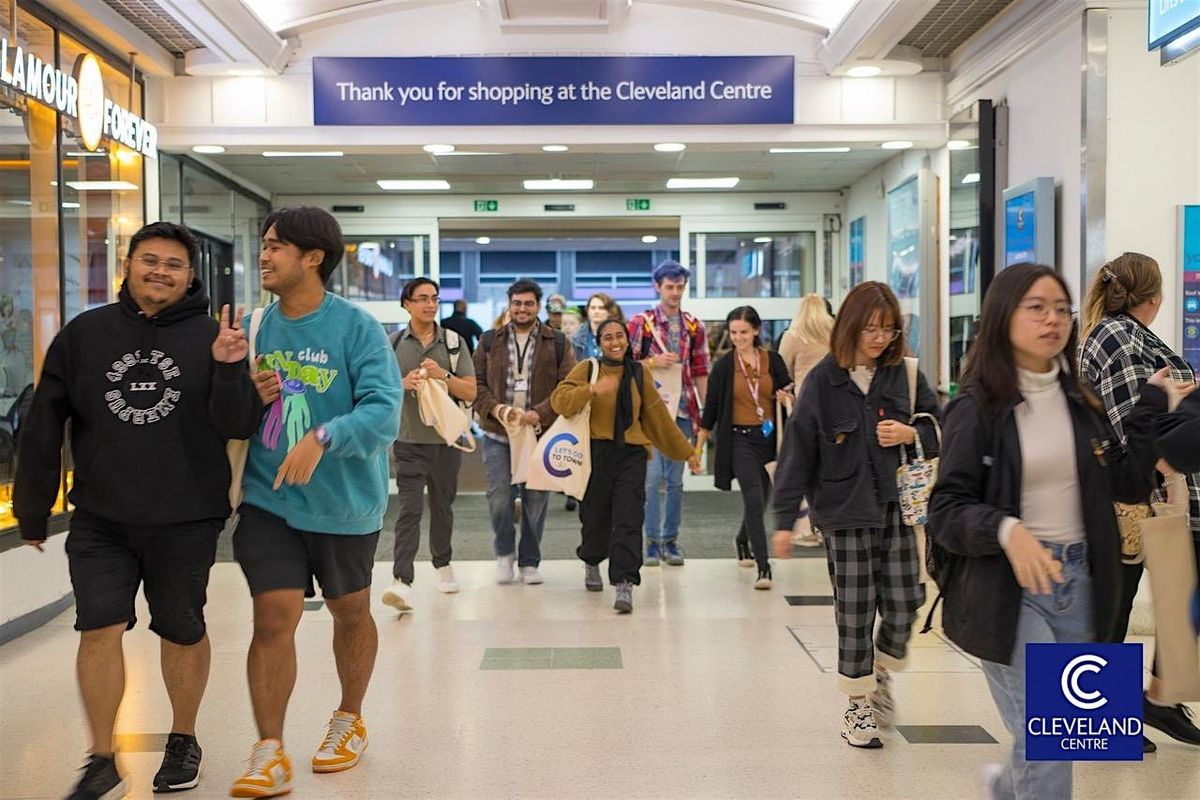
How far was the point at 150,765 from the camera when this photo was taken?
3957mm

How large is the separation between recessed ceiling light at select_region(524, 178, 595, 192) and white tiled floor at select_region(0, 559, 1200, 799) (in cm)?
705

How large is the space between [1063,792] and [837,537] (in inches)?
61.4

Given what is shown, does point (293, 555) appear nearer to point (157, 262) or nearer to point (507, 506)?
point (157, 262)

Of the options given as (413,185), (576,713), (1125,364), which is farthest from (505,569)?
(413,185)

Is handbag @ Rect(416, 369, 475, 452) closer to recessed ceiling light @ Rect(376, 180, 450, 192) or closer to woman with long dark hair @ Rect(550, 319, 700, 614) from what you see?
woman with long dark hair @ Rect(550, 319, 700, 614)

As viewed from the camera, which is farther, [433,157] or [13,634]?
[433,157]

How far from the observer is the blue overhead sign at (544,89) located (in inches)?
330

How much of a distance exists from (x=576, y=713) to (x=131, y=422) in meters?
1.96

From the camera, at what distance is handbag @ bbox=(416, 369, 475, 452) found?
632cm

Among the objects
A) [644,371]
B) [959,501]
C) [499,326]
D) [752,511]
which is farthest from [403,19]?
[959,501]

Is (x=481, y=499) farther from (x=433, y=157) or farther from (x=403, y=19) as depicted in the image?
(x=403, y=19)

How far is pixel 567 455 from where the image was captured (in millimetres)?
6590

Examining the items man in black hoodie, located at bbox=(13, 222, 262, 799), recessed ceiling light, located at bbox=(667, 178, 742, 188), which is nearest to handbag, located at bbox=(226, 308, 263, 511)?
man in black hoodie, located at bbox=(13, 222, 262, 799)

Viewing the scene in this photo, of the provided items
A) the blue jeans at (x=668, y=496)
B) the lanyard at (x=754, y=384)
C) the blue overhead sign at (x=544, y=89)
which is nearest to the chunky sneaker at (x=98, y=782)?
the lanyard at (x=754, y=384)
